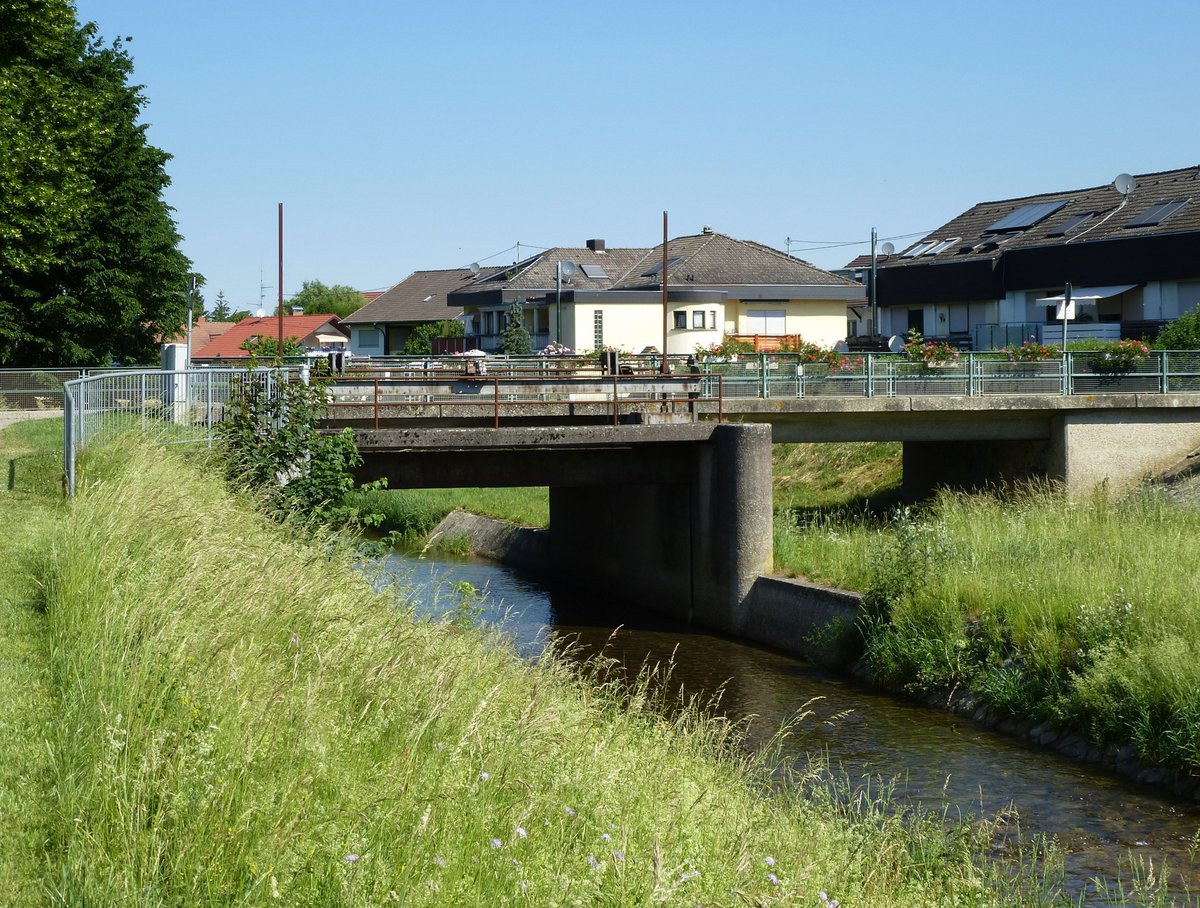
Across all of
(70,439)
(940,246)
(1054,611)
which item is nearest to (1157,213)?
(940,246)

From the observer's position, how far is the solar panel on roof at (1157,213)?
46531 millimetres

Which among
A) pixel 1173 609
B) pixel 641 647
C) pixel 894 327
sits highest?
pixel 894 327

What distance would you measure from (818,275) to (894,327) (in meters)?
6.49

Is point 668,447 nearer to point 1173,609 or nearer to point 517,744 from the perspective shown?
point 1173,609

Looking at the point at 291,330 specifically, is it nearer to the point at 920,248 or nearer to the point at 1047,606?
the point at 920,248

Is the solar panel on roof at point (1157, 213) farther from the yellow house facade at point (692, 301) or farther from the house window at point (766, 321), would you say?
the house window at point (766, 321)

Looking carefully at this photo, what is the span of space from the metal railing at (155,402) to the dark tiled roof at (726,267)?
45.1m

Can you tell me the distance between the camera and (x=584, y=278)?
70250mm

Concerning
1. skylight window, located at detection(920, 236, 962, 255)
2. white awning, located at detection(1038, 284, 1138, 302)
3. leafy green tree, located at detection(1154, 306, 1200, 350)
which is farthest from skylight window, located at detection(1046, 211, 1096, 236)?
leafy green tree, located at detection(1154, 306, 1200, 350)

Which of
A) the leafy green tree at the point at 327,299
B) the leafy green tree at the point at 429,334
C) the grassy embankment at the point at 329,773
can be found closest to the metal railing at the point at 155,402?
the grassy embankment at the point at 329,773

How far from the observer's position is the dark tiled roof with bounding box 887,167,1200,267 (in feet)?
155

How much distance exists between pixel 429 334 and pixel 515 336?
16.8 m

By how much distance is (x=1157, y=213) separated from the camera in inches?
1855

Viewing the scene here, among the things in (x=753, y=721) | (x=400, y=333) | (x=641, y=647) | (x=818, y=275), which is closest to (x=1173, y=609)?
(x=753, y=721)
